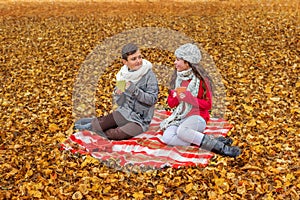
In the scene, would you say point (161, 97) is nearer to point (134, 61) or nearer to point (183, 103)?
point (183, 103)

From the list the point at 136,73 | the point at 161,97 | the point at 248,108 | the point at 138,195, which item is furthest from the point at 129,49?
the point at 248,108

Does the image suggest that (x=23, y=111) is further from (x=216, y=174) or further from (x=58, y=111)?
(x=216, y=174)

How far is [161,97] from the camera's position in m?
7.72

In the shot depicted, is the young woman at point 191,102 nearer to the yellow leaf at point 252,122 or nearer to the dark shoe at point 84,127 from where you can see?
the yellow leaf at point 252,122

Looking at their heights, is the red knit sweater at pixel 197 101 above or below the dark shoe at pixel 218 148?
above

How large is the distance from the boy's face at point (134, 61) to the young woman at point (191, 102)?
532mm

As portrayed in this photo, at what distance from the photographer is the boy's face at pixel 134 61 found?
5.43 m

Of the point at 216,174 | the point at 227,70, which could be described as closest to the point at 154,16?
the point at 227,70

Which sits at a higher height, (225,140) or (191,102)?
(191,102)

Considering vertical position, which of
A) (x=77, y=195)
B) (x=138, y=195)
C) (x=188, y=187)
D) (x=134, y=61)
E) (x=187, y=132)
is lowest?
(x=77, y=195)

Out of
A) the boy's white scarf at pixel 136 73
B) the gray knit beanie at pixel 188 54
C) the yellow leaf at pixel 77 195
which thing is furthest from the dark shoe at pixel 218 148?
the yellow leaf at pixel 77 195

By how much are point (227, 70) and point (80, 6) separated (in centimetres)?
767

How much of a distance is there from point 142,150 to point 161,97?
228cm

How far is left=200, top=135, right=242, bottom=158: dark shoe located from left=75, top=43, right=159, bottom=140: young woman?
3.14 feet
